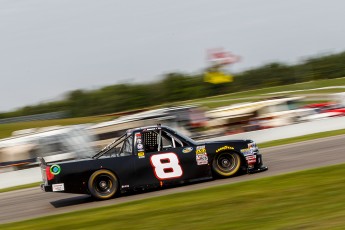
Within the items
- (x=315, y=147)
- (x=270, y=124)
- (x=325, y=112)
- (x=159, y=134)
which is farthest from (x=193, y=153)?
(x=325, y=112)

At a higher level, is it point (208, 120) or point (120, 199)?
point (208, 120)

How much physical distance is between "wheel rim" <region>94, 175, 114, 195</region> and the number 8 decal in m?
0.91

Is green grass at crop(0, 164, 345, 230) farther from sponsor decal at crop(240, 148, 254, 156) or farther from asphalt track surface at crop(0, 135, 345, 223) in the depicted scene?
sponsor decal at crop(240, 148, 254, 156)

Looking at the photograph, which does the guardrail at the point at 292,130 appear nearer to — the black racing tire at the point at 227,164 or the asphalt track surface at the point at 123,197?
the asphalt track surface at the point at 123,197

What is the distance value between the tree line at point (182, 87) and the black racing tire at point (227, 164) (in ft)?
188

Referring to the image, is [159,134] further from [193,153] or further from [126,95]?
[126,95]

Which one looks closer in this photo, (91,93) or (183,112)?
(183,112)

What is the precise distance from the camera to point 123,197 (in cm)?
1201

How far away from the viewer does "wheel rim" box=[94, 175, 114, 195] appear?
11969 mm

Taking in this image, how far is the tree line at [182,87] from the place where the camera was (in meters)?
71.2

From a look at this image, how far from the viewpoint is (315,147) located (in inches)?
673

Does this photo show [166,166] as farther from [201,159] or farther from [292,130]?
[292,130]

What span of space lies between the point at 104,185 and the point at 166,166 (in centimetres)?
126

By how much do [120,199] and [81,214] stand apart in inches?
67.8
